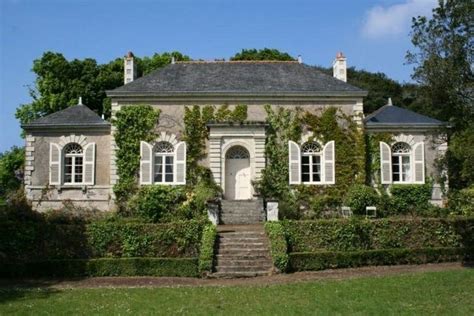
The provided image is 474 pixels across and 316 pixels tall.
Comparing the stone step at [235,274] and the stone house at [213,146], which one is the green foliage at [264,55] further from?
the stone step at [235,274]

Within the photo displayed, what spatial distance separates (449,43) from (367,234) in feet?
20.5

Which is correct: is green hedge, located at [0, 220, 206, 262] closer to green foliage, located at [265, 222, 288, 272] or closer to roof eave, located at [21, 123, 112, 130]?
green foliage, located at [265, 222, 288, 272]

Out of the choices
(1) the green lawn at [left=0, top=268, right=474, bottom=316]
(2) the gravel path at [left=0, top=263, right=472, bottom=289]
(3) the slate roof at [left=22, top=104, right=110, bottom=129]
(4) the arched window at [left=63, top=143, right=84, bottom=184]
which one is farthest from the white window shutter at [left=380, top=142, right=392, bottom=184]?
(4) the arched window at [left=63, top=143, right=84, bottom=184]

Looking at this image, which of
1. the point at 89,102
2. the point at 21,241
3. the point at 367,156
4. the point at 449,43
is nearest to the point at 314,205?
the point at 367,156

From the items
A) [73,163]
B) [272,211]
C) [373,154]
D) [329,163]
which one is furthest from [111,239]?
[373,154]

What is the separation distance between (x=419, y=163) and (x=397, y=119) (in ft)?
7.71

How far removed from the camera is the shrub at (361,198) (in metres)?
21.4

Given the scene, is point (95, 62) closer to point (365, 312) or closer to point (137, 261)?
point (137, 261)

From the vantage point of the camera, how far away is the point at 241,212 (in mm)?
20719

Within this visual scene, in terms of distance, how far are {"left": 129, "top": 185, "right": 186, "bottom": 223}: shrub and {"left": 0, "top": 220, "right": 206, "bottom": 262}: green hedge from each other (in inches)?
203

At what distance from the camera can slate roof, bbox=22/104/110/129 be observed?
75.4ft

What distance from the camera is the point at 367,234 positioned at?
15.9m

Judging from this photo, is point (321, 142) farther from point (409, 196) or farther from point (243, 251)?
point (243, 251)

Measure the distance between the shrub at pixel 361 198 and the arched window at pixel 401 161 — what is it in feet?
7.24
